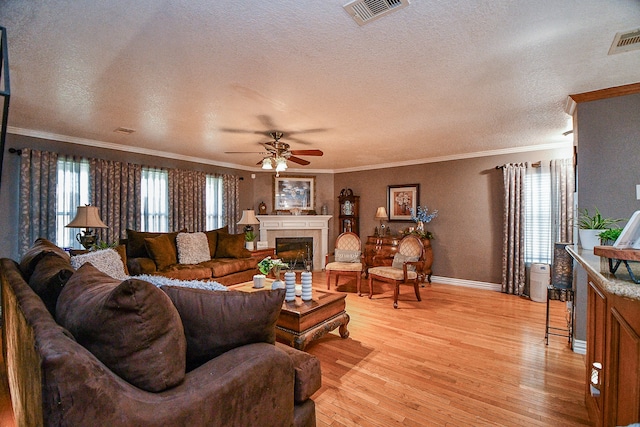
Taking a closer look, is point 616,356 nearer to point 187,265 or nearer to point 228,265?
point 228,265

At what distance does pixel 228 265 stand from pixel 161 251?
1.00m

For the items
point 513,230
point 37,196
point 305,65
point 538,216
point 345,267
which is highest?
point 305,65

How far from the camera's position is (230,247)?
5250 millimetres

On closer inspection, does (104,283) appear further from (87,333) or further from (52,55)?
(52,55)

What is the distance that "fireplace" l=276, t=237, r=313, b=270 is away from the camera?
697 centimetres

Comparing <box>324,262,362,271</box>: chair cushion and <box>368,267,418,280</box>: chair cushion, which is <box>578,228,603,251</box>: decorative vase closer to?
<box>368,267,418,280</box>: chair cushion

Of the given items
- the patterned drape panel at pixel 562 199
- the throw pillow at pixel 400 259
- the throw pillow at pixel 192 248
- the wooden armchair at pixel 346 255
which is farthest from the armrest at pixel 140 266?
the patterned drape panel at pixel 562 199

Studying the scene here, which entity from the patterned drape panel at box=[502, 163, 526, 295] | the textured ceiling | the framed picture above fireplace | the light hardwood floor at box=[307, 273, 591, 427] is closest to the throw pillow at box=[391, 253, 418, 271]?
the light hardwood floor at box=[307, 273, 591, 427]

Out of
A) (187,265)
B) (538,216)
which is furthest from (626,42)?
(187,265)

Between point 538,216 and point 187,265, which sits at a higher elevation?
point 538,216

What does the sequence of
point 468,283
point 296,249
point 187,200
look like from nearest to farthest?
point 468,283, point 187,200, point 296,249

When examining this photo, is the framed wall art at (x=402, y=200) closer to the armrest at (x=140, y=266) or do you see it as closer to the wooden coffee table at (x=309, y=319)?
the wooden coffee table at (x=309, y=319)

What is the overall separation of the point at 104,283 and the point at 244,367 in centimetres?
71

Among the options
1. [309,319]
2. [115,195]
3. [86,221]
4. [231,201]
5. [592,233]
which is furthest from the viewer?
[231,201]
